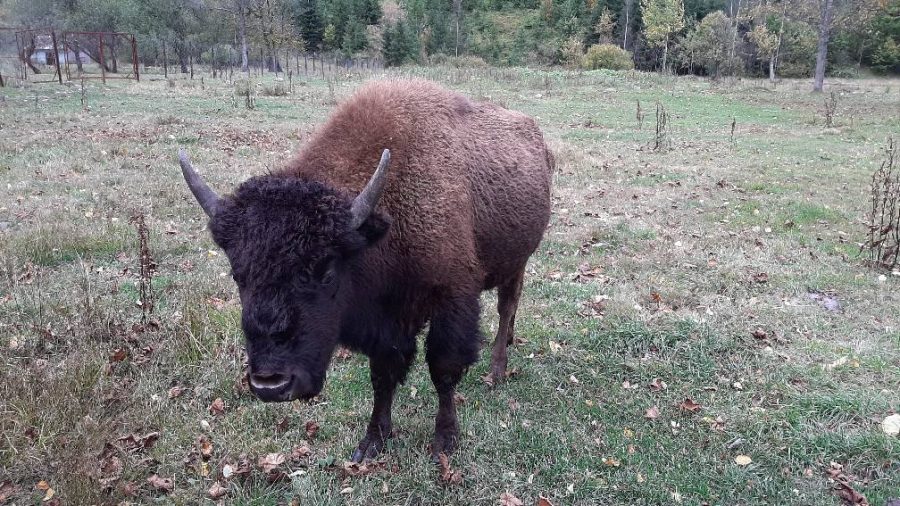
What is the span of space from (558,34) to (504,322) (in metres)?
80.0

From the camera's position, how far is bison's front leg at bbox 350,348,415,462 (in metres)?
4.14

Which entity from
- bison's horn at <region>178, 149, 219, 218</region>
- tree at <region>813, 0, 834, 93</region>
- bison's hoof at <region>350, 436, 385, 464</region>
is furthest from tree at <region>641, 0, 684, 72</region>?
bison's horn at <region>178, 149, 219, 218</region>

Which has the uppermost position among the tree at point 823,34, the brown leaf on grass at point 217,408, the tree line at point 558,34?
the tree line at point 558,34

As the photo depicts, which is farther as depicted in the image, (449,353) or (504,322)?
(504,322)

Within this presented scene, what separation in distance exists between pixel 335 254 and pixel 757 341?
14.8 feet

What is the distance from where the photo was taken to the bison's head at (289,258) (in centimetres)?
296

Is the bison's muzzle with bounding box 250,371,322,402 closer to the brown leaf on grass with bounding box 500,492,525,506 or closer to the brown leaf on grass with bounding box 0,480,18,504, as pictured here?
the brown leaf on grass with bounding box 500,492,525,506

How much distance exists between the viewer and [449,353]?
4.03 meters

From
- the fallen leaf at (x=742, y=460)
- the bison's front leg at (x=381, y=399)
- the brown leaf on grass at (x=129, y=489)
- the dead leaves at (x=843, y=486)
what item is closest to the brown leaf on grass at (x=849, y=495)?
the dead leaves at (x=843, y=486)

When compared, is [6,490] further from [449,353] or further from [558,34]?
[558,34]

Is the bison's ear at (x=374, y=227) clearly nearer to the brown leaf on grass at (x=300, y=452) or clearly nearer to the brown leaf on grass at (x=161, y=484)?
the brown leaf on grass at (x=300, y=452)

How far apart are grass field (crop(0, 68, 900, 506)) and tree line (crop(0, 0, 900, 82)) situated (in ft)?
116

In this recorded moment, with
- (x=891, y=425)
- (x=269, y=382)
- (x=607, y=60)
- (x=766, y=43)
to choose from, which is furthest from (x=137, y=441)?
(x=766, y=43)

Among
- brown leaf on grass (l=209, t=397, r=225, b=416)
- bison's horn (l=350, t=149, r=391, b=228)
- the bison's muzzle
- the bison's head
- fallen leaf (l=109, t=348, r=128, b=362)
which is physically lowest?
brown leaf on grass (l=209, t=397, r=225, b=416)
